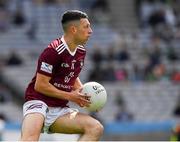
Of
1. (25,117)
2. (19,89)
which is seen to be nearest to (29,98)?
(25,117)

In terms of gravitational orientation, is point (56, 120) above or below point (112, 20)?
above

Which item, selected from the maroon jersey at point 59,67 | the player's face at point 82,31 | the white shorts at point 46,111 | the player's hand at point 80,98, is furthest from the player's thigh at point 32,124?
the player's face at point 82,31

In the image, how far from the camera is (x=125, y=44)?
1040 inches

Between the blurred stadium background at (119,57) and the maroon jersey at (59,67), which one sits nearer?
the maroon jersey at (59,67)

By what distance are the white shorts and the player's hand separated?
0.90ft

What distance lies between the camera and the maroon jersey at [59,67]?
10.4 m

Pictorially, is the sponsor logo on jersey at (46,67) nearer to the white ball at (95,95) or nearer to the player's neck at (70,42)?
the player's neck at (70,42)

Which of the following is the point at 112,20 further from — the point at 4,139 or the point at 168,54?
the point at 4,139

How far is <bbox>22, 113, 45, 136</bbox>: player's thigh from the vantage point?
406 inches

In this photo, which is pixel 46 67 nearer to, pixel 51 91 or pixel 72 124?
pixel 51 91

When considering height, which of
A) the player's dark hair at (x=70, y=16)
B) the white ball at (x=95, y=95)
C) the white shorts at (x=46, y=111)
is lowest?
the white shorts at (x=46, y=111)

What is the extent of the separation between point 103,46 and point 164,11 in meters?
3.14

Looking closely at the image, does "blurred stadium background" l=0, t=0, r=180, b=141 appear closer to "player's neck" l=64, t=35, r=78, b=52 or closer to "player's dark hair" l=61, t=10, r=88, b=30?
"player's neck" l=64, t=35, r=78, b=52

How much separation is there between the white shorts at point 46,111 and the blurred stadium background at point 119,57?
1015 centimetres
